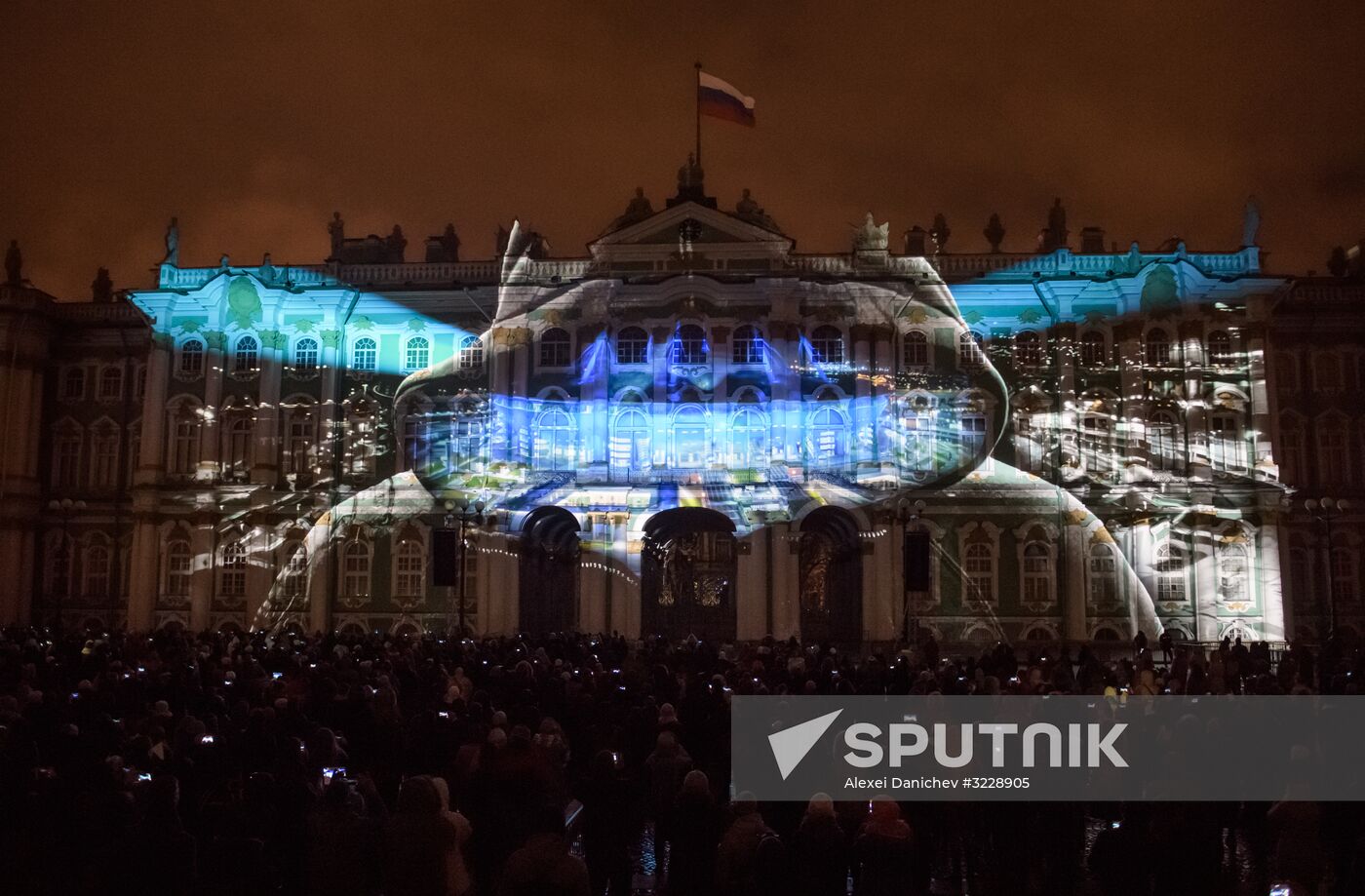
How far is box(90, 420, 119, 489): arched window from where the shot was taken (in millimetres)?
46562

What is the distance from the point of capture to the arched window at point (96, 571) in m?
45.8

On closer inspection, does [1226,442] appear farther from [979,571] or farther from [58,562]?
[58,562]

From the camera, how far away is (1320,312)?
43594 mm

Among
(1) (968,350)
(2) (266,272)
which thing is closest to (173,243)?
(2) (266,272)

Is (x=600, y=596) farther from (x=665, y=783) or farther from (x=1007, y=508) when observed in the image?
(x=665, y=783)

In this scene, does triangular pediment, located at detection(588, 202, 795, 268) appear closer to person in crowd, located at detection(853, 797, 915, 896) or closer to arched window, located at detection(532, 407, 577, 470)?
arched window, located at detection(532, 407, 577, 470)

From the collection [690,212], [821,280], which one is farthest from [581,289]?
[821,280]

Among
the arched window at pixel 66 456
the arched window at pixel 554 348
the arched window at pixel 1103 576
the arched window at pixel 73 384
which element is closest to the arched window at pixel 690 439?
the arched window at pixel 554 348

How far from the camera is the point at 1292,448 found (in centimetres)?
4331

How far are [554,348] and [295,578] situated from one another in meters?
12.1

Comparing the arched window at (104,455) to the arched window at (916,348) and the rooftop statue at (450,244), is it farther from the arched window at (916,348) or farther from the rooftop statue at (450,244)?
the arched window at (916,348)

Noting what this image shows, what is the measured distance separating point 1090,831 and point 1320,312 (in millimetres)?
35111

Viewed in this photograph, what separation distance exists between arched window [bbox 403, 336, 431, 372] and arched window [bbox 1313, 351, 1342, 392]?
32.0m

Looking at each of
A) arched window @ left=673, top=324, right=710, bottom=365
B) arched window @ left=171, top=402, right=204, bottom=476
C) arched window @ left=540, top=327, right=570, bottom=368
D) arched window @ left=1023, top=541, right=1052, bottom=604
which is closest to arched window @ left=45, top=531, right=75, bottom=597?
arched window @ left=171, top=402, right=204, bottom=476
